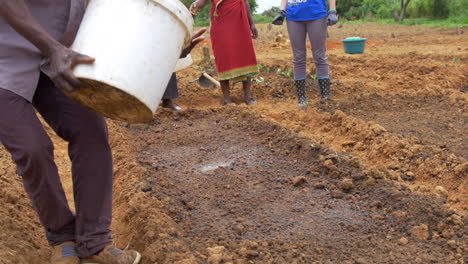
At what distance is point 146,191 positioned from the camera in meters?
3.46

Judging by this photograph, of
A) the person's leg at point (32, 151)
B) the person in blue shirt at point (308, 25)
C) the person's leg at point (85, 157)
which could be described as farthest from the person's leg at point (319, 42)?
the person's leg at point (32, 151)

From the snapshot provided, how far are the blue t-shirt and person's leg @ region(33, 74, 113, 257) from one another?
3661 millimetres

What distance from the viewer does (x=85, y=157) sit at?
2324 mm

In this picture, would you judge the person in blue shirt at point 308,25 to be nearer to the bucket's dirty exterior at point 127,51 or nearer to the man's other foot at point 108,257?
the bucket's dirty exterior at point 127,51

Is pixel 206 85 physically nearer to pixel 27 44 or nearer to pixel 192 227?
pixel 192 227

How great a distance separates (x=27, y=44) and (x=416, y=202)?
2227 mm

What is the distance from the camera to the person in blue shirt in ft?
18.2

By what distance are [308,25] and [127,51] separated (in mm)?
3844

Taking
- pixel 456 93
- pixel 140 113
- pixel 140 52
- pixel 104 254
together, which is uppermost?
pixel 140 52

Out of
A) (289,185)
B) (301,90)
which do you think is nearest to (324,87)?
(301,90)

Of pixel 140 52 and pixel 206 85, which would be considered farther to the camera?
pixel 206 85

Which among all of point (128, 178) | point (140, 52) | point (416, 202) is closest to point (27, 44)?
point (140, 52)

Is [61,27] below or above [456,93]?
above

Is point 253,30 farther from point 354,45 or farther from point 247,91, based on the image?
point 354,45
